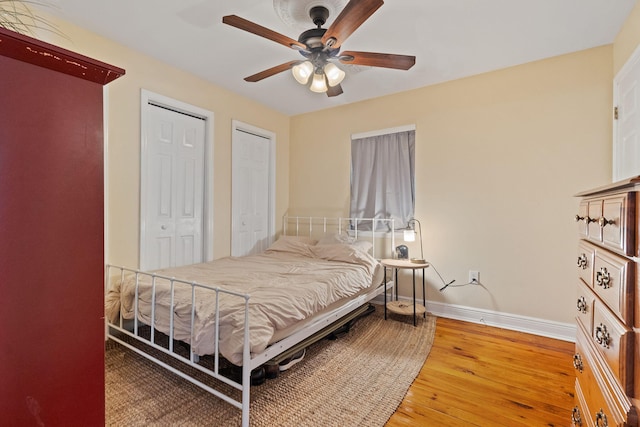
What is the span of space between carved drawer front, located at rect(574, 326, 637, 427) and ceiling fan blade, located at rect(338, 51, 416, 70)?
1720mm

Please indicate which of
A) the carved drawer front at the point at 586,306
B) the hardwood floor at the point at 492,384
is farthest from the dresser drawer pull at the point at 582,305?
the hardwood floor at the point at 492,384

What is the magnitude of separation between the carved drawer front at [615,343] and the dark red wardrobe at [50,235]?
4.35 feet

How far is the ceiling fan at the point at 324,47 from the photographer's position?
1581 mm

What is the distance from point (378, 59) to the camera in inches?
75.7

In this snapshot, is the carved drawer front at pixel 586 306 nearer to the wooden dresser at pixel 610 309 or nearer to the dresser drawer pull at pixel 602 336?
the wooden dresser at pixel 610 309

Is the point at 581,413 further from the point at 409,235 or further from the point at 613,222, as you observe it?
the point at 409,235

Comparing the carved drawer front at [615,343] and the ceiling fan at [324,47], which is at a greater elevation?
the ceiling fan at [324,47]

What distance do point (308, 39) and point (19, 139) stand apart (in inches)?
63.2

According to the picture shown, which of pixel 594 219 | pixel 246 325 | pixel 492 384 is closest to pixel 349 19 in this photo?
pixel 594 219

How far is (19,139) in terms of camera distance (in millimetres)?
626

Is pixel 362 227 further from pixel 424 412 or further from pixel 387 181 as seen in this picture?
pixel 424 412

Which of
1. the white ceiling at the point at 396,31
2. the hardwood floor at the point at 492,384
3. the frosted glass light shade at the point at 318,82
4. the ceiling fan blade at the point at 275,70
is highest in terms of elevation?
the white ceiling at the point at 396,31

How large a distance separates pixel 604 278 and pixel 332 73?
5.94 ft

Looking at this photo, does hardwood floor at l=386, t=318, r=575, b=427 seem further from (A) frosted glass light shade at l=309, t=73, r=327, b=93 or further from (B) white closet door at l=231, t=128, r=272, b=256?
(B) white closet door at l=231, t=128, r=272, b=256
